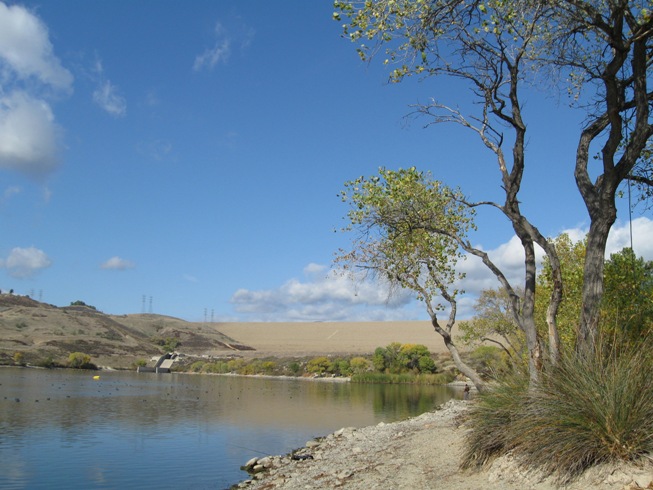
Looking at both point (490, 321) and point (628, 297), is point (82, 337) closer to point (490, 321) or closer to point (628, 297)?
point (490, 321)

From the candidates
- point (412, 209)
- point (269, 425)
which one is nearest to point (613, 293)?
point (412, 209)

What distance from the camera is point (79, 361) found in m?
82.0

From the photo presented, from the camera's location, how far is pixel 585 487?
7.89m

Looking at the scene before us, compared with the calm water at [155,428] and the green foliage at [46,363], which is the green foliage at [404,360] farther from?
the green foliage at [46,363]

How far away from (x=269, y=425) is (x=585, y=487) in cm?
2561

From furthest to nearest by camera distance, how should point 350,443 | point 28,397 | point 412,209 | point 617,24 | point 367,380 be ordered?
point 367,380
point 28,397
point 350,443
point 412,209
point 617,24

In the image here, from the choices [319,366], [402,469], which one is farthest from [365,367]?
[402,469]

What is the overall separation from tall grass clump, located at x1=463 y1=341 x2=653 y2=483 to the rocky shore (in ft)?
0.77

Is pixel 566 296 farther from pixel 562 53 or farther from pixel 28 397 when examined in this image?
pixel 28 397

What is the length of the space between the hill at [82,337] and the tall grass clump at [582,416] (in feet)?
267

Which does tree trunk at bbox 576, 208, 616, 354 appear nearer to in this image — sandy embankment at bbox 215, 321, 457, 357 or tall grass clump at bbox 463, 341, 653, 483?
tall grass clump at bbox 463, 341, 653, 483

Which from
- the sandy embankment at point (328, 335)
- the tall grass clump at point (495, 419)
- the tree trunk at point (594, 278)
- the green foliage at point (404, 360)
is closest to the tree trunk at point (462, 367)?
the tall grass clump at point (495, 419)

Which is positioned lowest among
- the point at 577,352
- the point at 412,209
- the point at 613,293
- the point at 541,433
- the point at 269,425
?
the point at 269,425

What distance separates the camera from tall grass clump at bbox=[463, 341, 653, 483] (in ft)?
26.3
